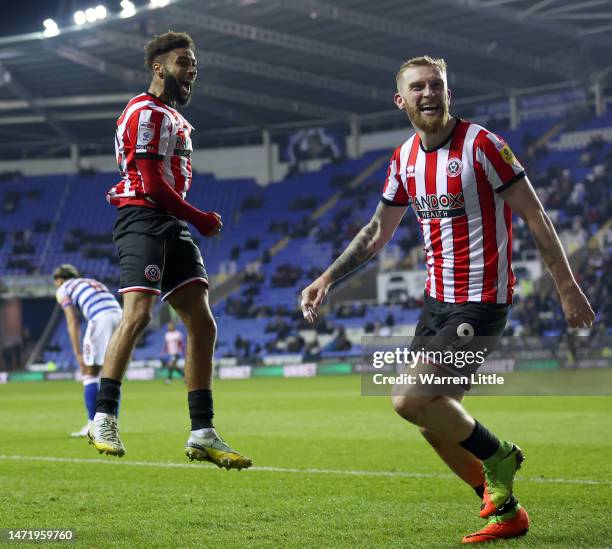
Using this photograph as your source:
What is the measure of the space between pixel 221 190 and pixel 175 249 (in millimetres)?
42435

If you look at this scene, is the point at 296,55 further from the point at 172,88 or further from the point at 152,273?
the point at 152,273

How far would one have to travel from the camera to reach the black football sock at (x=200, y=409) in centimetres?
630

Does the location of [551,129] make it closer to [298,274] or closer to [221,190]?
[298,274]

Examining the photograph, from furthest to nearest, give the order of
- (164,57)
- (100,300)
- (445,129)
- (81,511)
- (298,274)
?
(298,274) → (100,300) → (81,511) → (164,57) → (445,129)

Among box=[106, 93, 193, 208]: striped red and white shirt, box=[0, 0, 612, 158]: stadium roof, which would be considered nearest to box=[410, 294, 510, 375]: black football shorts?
box=[106, 93, 193, 208]: striped red and white shirt

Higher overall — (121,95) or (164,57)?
(121,95)

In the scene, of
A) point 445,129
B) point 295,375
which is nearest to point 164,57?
point 445,129

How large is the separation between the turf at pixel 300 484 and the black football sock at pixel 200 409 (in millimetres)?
617

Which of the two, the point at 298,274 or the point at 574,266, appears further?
the point at 298,274

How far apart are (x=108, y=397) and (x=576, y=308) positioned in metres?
2.78

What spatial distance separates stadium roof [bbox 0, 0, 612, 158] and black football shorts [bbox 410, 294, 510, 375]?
94.4 feet

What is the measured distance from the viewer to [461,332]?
18.5 ft

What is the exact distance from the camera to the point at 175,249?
6.41m

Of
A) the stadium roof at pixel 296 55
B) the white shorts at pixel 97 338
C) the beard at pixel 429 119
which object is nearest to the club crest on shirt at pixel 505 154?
the beard at pixel 429 119
